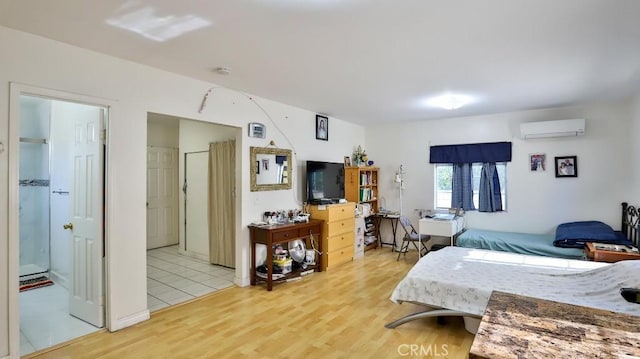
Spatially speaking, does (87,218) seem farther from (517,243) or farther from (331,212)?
(517,243)

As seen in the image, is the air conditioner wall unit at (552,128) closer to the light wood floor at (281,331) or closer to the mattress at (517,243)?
the mattress at (517,243)

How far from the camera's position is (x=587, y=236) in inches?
158

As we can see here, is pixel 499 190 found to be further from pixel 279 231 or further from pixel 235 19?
pixel 235 19

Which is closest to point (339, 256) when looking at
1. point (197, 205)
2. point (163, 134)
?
point (197, 205)

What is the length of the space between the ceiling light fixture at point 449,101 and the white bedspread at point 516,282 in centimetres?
207

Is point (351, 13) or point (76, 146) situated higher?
point (351, 13)

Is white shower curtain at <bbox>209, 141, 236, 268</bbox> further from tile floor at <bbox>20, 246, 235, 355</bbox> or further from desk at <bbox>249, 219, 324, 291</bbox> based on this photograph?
desk at <bbox>249, 219, 324, 291</bbox>

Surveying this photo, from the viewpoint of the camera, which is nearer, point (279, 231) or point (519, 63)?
point (519, 63)

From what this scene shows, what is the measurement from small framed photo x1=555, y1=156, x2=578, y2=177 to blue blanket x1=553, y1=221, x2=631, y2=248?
0.79m

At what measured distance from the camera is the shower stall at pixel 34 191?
14.9ft

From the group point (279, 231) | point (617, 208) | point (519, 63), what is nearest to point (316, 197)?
point (279, 231)

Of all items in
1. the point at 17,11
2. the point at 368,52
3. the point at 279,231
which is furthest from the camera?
the point at 279,231

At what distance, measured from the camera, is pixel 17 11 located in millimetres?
2107

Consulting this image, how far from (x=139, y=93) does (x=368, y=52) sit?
7.10 ft
